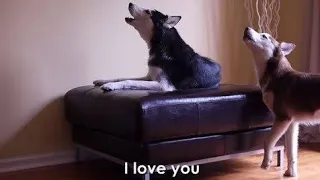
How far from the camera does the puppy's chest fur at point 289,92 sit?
2.21 meters

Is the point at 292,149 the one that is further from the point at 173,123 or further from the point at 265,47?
the point at 173,123

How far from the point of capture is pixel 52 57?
2.69 meters

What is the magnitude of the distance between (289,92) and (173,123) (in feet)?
1.97

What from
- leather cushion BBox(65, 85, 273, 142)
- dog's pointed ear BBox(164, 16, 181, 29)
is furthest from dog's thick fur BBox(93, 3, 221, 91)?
leather cushion BBox(65, 85, 273, 142)

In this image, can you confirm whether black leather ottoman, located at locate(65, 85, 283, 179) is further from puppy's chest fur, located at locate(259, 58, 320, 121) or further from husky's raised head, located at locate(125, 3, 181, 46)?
husky's raised head, located at locate(125, 3, 181, 46)

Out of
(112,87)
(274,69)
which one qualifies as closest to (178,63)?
(112,87)

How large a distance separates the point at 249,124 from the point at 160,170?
1.76ft

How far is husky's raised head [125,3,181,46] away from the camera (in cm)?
242

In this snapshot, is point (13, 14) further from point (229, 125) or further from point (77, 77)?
point (229, 125)

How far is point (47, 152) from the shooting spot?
2.71 m

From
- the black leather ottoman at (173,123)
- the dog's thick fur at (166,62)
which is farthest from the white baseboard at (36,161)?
the dog's thick fur at (166,62)

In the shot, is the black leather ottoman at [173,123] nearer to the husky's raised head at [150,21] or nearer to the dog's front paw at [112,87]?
the dog's front paw at [112,87]

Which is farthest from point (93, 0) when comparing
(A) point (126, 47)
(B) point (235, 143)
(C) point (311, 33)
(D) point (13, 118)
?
(C) point (311, 33)

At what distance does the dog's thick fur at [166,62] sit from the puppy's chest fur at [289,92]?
1.03ft
